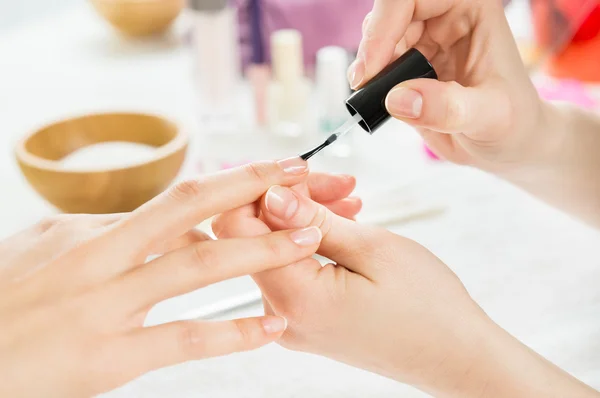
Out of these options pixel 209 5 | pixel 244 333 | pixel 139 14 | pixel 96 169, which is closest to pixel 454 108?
pixel 244 333

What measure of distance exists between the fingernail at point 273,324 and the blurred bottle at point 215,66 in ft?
1.73

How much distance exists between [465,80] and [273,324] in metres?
0.28

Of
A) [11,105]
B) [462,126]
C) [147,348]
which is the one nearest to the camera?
[147,348]

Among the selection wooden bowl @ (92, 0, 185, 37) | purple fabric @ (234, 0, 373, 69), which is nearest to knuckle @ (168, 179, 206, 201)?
purple fabric @ (234, 0, 373, 69)

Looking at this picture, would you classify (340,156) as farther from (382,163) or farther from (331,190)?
(331,190)

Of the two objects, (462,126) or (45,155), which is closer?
(462,126)

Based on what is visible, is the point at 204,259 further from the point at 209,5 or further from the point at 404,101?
the point at 209,5

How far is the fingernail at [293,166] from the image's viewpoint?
0.53m

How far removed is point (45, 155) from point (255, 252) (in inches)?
14.4

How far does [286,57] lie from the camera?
3.03ft

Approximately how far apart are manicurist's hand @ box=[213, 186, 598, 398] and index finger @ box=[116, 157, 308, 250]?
0.01 metres

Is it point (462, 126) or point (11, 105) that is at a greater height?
point (462, 126)

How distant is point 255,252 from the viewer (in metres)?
0.48

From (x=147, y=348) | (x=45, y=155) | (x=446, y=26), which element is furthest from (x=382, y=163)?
(x=147, y=348)
